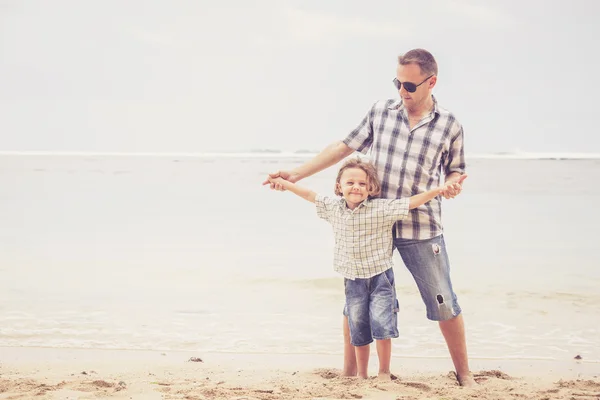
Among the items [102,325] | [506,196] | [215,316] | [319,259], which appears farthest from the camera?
[506,196]

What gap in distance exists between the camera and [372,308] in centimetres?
393

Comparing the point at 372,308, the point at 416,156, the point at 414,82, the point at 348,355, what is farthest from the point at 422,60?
the point at 348,355

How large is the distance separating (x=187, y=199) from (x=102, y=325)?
9654 mm

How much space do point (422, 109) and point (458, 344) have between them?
1.25 meters

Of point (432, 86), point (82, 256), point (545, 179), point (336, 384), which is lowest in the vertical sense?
point (336, 384)

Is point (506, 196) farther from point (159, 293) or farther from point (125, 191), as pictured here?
point (159, 293)

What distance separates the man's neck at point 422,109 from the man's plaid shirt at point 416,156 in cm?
3

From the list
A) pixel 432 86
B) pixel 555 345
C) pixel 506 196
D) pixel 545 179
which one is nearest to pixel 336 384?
pixel 432 86

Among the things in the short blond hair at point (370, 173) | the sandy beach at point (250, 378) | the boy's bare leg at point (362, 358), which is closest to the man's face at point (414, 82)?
the short blond hair at point (370, 173)

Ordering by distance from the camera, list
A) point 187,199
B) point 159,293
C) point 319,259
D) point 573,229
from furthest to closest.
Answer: point 187,199 < point 573,229 < point 319,259 < point 159,293

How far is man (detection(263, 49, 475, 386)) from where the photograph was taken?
12.7 feet

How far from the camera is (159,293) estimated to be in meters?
6.75

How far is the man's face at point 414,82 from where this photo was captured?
383 centimetres

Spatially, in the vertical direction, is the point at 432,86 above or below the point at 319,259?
above
